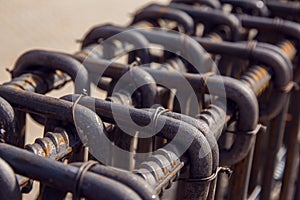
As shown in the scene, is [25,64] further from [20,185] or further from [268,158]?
[268,158]

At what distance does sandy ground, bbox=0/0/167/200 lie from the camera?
3.69 meters

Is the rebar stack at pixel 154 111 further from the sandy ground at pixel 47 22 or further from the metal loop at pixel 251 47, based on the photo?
the sandy ground at pixel 47 22

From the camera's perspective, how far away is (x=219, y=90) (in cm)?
165

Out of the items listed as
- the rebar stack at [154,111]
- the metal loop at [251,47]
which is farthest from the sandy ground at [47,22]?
the metal loop at [251,47]

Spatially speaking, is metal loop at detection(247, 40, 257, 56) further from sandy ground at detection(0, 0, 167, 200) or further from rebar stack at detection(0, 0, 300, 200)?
sandy ground at detection(0, 0, 167, 200)

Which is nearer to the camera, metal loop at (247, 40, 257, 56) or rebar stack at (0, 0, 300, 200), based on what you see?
rebar stack at (0, 0, 300, 200)

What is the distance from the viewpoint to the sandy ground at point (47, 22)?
3.69 metres

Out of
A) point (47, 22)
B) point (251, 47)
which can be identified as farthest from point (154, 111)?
point (47, 22)

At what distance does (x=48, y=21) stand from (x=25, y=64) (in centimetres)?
247

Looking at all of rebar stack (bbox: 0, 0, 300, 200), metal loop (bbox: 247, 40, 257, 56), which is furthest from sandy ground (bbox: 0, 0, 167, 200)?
metal loop (bbox: 247, 40, 257, 56)

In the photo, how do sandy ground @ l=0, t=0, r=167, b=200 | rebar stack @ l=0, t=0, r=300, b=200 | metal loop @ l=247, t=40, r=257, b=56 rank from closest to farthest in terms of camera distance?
rebar stack @ l=0, t=0, r=300, b=200 → metal loop @ l=247, t=40, r=257, b=56 → sandy ground @ l=0, t=0, r=167, b=200

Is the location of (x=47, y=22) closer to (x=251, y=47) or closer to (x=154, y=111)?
→ (x=251, y=47)

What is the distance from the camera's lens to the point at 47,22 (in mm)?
4145

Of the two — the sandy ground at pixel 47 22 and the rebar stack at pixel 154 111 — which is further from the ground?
the rebar stack at pixel 154 111
